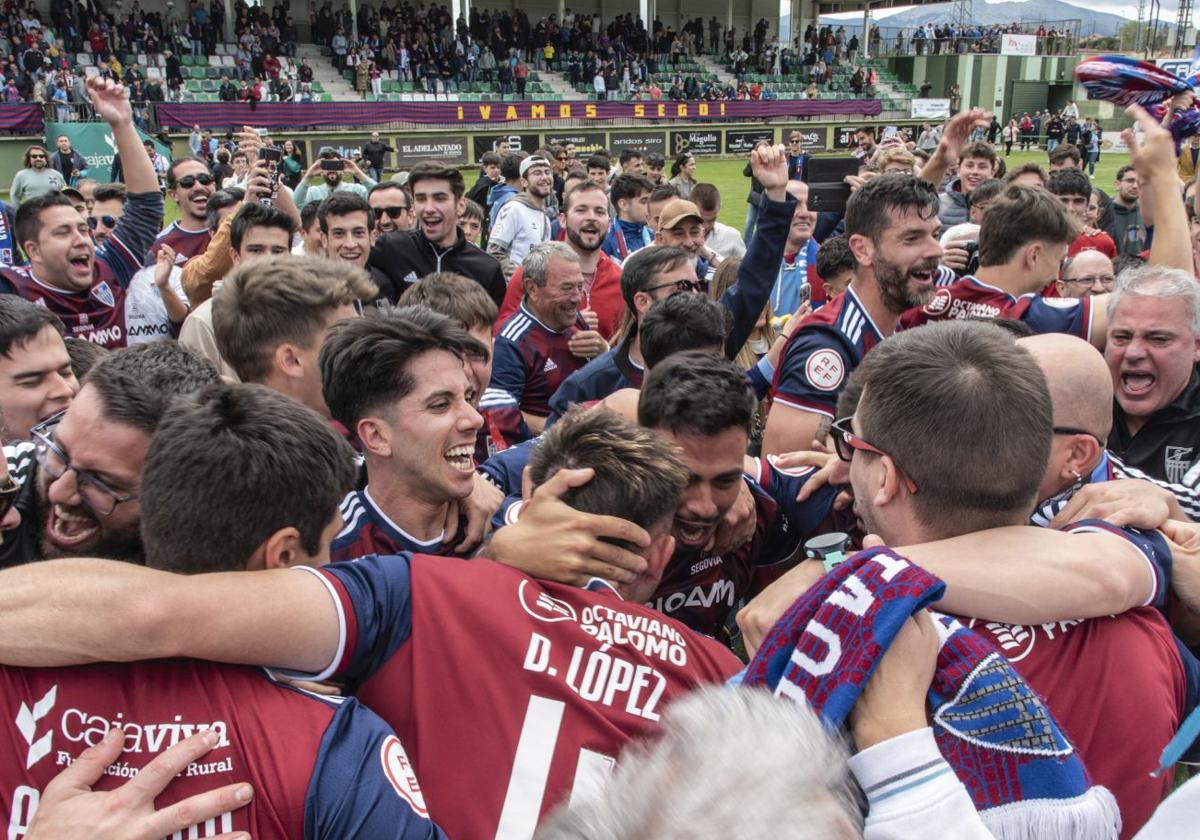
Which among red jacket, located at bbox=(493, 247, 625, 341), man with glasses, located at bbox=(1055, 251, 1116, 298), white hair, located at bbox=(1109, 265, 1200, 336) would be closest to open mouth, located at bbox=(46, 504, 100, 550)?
white hair, located at bbox=(1109, 265, 1200, 336)

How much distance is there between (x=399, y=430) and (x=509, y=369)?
244 centimetres

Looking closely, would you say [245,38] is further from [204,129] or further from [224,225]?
[224,225]

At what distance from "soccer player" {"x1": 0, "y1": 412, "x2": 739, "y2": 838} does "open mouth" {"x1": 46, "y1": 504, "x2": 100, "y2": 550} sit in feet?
2.75

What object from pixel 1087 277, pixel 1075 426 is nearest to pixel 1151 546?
pixel 1075 426

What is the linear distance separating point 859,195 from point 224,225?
379 centimetres

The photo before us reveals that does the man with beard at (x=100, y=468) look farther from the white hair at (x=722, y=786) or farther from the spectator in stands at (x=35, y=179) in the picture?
the spectator in stands at (x=35, y=179)

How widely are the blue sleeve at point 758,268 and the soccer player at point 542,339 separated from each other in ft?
2.80

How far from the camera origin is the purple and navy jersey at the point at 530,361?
16.8ft

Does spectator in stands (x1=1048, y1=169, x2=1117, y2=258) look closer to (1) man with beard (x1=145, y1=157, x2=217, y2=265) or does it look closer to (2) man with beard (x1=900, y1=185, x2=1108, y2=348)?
(2) man with beard (x1=900, y1=185, x2=1108, y2=348)

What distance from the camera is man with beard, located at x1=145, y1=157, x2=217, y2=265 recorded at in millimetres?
7234

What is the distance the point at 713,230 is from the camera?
972cm

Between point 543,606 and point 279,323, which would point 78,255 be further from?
point 543,606

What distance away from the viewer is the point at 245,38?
113ft

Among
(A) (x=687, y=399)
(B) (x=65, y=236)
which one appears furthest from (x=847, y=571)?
(B) (x=65, y=236)
